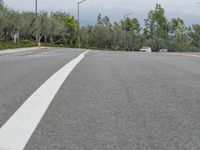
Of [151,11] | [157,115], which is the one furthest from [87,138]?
[151,11]

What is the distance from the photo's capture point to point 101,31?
323 feet

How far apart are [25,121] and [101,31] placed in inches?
3631

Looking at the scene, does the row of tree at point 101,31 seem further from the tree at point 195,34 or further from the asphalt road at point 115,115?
the asphalt road at point 115,115

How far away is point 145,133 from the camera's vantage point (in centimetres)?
614

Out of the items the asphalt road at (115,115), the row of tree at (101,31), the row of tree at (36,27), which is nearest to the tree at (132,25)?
the row of tree at (101,31)

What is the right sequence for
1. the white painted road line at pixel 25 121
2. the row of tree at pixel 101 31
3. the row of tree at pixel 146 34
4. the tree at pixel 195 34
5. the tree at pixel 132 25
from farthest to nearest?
the tree at pixel 195 34
the tree at pixel 132 25
the row of tree at pixel 146 34
the row of tree at pixel 101 31
the white painted road line at pixel 25 121

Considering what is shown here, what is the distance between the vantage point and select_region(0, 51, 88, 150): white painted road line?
561cm

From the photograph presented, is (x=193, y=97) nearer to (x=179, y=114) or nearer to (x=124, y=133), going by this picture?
(x=179, y=114)

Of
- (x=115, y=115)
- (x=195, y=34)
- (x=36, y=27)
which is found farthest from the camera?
(x=195, y=34)

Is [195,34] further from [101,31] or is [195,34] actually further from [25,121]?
[25,121]

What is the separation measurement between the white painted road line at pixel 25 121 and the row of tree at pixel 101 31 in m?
52.4

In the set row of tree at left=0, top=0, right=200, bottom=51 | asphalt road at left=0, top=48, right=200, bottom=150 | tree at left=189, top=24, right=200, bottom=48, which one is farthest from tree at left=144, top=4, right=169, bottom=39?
asphalt road at left=0, top=48, right=200, bottom=150

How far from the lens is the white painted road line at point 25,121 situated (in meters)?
5.61

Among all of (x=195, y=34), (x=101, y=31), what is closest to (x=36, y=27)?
(x=101, y=31)
